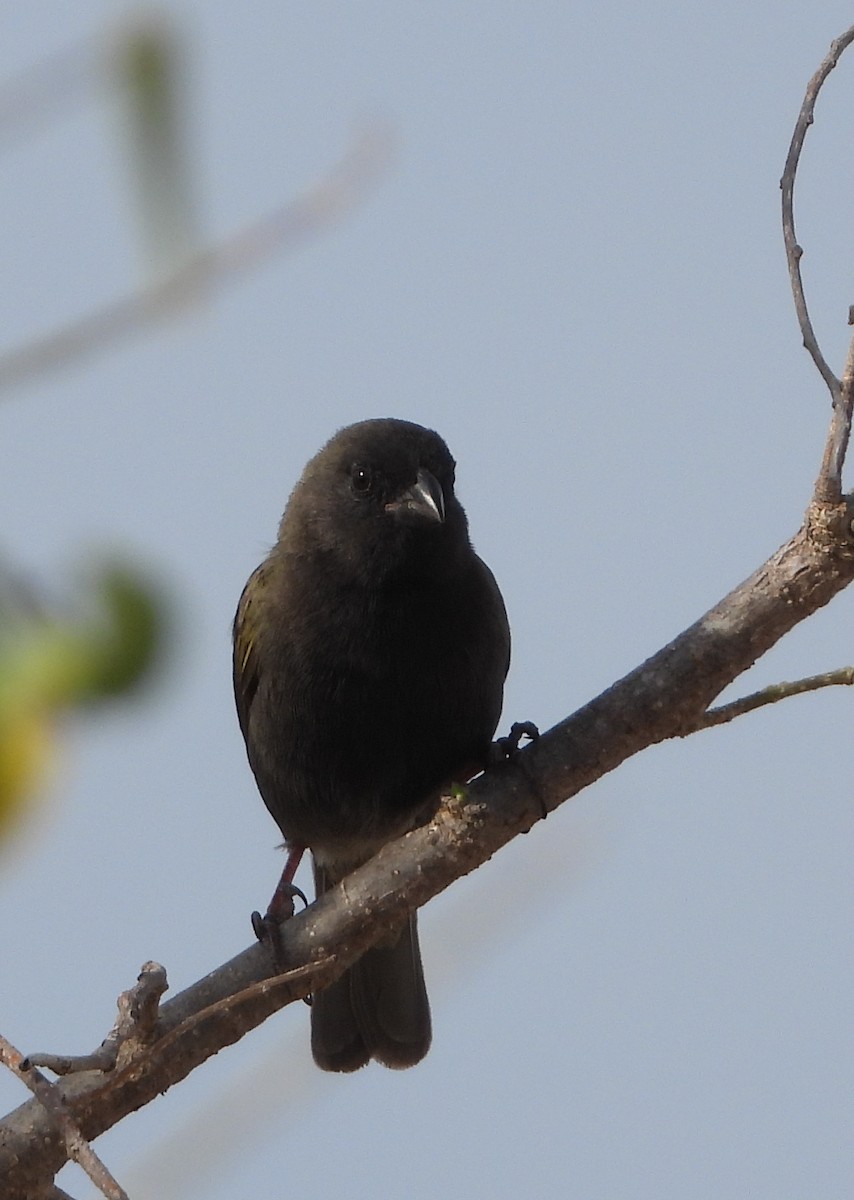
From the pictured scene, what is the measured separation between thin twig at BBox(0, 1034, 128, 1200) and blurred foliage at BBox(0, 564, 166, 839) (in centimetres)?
148

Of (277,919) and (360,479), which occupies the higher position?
(360,479)

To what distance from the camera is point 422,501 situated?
4.89 m

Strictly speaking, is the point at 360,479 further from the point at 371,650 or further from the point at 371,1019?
the point at 371,1019

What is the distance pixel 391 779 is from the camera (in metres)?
4.80

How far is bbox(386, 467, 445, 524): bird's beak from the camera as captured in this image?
484cm

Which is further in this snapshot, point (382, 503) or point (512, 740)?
point (382, 503)

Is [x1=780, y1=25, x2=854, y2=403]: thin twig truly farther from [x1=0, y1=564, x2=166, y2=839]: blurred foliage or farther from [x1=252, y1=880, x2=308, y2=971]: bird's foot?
[x1=0, y1=564, x2=166, y2=839]: blurred foliage

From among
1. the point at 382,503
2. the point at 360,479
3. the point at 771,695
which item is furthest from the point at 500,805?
the point at 360,479

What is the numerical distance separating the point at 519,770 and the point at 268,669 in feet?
5.51

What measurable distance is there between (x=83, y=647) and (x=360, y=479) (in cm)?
448

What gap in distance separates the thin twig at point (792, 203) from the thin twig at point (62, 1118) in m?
1.85

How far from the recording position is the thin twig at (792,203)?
9.45 ft

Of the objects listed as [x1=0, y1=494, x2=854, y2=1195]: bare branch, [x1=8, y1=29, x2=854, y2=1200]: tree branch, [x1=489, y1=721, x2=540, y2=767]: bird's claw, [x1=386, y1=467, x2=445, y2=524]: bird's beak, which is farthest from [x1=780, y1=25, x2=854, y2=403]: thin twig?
[x1=386, y1=467, x2=445, y2=524]: bird's beak

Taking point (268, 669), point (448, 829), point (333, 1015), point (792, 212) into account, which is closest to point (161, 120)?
point (792, 212)
